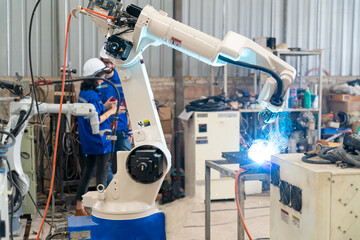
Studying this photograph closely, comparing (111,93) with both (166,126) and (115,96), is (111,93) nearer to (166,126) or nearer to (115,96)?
(115,96)

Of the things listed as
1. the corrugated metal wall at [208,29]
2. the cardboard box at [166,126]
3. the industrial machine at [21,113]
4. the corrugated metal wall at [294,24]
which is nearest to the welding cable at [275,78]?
the industrial machine at [21,113]

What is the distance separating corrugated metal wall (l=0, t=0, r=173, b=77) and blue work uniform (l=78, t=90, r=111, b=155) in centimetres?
113

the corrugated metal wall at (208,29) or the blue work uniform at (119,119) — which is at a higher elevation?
the corrugated metal wall at (208,29)

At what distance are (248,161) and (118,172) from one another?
2.46 ft

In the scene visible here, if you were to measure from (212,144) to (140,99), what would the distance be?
267 centimetres

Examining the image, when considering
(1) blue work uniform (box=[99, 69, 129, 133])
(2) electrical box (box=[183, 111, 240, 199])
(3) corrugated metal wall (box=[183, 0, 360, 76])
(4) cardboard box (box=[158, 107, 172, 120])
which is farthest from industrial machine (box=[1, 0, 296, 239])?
(3) corrugated metal wall (box=[183, 0, 360, 76])

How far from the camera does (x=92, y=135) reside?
381cm

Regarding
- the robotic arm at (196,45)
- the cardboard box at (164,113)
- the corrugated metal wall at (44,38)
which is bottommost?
the cardboard box at (164,113)

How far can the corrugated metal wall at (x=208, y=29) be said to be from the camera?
4828 millimetres

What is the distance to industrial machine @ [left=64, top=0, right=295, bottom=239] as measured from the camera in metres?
1.93

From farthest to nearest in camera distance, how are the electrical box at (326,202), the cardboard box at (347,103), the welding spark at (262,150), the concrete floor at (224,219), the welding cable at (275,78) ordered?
the cardboard box at (347,103), the concrete floor at (224,219), the welding spark at (262,150), the welding cable at (275,78), the electrical box at (326,202)

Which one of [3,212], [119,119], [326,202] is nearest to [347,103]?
[119,119]

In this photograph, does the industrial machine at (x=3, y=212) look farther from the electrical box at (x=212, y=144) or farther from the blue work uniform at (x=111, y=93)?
the electrical box at (x=212, y=144)

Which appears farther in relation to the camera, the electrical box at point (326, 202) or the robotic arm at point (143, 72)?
the robotic arm at point (143, 72)
